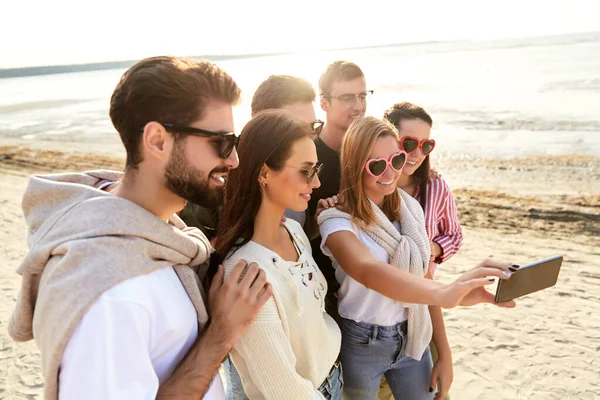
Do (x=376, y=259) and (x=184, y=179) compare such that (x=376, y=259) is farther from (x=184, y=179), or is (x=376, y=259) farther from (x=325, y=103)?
(x=325, y=103)

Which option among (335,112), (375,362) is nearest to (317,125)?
(335,112)

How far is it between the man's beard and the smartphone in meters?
1.31

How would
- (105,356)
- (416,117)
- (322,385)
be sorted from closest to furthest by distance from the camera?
(105,356) → (322,385) → (416,117)

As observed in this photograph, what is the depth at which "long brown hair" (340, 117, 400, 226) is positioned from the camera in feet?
8.84

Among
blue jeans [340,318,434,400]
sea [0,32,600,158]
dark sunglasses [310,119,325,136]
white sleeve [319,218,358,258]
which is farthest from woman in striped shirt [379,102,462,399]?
sea [0,32,600,158]

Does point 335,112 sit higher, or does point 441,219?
point 335,112

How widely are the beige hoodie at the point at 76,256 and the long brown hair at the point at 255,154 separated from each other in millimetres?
434

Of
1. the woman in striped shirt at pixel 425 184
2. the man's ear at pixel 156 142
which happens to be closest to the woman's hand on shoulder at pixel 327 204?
the woman in striped shirt at pixel 425 184

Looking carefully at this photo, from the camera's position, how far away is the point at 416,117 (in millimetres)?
3309

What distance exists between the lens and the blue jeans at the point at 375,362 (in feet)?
8.83

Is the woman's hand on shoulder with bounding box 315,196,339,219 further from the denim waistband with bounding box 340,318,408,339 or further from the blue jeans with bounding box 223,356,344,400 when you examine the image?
the blue jeans with bounding box 223,356,344,400

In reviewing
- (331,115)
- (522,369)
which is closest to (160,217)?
(331,115)

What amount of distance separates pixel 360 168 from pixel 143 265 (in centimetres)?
154

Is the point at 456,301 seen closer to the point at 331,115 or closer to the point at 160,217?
the point at 160,217
